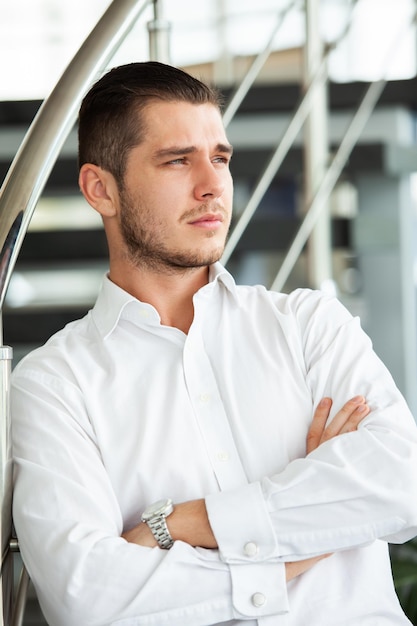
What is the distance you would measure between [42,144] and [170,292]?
40 cm

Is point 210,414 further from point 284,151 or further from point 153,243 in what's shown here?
point 284,151

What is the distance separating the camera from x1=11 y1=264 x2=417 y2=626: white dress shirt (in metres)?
1.25

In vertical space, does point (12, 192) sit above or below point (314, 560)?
above

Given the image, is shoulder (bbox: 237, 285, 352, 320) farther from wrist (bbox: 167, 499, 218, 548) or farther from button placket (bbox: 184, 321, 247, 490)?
wrist (bbox: 167, 499, 218, 548)

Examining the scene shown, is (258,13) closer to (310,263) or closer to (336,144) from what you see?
(336,144)

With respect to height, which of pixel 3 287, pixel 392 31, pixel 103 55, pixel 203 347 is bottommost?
pixel 203 347

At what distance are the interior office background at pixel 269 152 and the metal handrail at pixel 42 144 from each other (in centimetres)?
98

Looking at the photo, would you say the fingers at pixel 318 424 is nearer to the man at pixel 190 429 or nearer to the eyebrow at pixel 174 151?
the man at pixel 190 429

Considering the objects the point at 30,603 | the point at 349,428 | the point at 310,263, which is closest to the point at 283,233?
the point at 310,263

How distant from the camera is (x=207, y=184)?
1.47 meters

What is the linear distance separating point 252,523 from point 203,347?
0.31m

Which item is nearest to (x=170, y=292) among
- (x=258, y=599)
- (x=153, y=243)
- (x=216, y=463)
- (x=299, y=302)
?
(x=153, y=243)

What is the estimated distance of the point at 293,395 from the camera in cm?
144

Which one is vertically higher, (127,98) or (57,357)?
(127,98)
